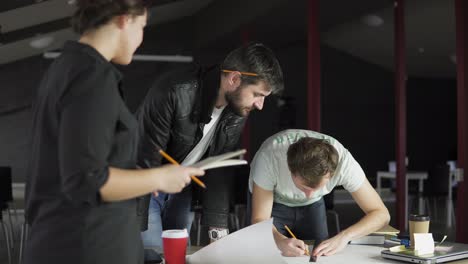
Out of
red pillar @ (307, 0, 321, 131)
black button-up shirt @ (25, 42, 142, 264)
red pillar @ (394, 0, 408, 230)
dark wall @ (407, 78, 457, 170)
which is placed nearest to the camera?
black button-up shirt @ (25, 42, 142, 264)

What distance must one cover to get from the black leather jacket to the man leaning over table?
18cm

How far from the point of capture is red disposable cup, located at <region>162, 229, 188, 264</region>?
6.47 ft

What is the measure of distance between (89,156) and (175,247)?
2.45 ft

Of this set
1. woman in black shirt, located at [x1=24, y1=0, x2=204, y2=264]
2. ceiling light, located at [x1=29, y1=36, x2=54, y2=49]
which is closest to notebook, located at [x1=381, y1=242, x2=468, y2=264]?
woman in black shirt, located at [x1=24, y1=0, x2=204, y2=264]

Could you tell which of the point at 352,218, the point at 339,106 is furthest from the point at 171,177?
the point at 339,106

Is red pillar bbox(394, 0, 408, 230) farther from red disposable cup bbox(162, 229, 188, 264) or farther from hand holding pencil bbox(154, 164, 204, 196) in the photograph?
hand holding pencil bbox(154, 164, 204, 196)

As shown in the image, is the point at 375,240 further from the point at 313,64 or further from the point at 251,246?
the point at 313,64

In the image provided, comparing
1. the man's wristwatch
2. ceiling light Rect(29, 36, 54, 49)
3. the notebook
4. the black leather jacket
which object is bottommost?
the notebook

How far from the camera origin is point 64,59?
1.42 m

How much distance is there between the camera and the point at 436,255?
2.13 metres

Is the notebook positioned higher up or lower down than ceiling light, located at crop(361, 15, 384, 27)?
lower down

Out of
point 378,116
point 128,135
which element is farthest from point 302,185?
point 378,116

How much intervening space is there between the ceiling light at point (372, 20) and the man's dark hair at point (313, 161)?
7.81 m

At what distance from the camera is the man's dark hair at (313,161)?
7.79ft
